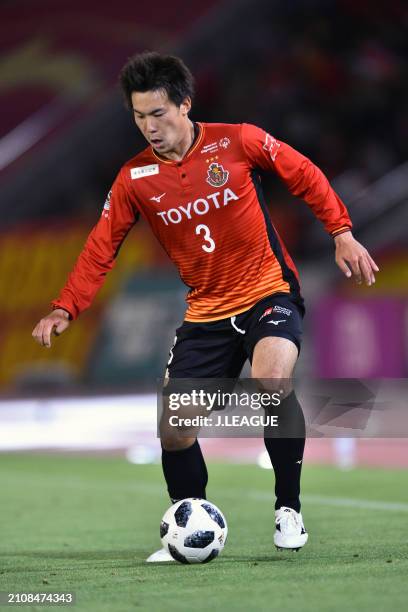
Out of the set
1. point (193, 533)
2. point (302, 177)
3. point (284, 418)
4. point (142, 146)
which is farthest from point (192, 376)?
point (142, 146)

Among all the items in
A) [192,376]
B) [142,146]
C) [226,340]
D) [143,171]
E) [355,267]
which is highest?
[142,146]

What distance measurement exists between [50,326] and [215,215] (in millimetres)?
844

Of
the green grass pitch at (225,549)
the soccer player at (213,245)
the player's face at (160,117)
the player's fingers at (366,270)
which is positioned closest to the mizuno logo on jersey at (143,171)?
the soccer player at (213,245)

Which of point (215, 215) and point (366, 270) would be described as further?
point (215, 215)

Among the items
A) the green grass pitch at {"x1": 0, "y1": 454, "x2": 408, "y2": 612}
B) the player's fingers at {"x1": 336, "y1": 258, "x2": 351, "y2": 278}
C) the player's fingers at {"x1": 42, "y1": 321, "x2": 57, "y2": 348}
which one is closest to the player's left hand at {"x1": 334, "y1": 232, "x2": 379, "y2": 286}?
the player's fingers at {"x1": 336, "y1": 258, "x2": 351, "y2": 278}

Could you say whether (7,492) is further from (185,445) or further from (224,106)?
(224,106)

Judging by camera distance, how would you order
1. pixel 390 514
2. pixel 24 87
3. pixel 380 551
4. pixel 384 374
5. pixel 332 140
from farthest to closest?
pixel 24 87, pixel 332 140, pixel 384 374, pixel 390 514, pixel 380 551

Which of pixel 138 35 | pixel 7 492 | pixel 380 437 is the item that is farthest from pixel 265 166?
pixel 138 35

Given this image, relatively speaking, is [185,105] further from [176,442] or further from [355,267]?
[176,442]

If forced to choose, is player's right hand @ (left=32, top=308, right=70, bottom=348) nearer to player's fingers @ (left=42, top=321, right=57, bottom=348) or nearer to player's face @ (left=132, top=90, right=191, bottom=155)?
player's fingers @ (left=42, top=321, right=57, bottom=348)

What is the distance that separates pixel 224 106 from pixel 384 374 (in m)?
6.87

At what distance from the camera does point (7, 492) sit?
9.03 metres

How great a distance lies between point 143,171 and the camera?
209 inches

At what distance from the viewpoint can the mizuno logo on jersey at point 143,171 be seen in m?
5.30
